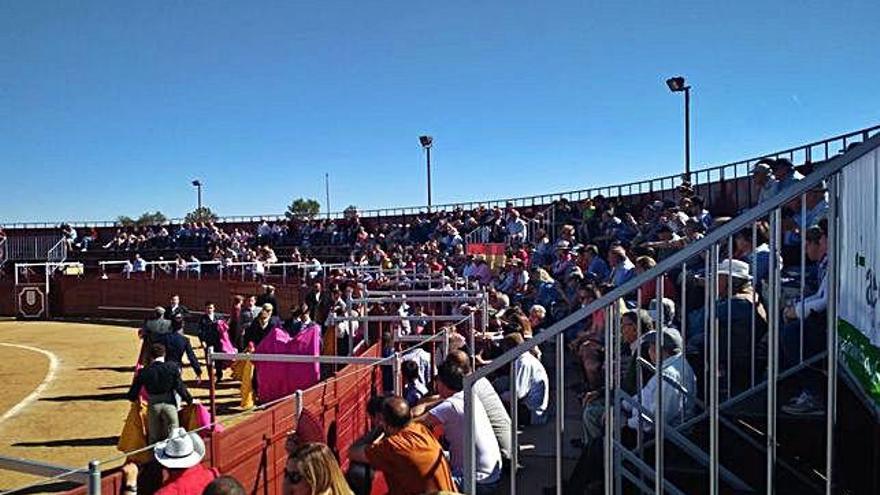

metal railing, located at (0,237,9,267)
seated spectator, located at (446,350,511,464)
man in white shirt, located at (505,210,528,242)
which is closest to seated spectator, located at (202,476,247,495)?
seated spectator, located at (446,350,511,464)

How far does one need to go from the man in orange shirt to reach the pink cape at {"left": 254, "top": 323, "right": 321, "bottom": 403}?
18.8ft

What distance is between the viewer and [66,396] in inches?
564

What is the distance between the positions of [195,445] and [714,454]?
11.5 ft

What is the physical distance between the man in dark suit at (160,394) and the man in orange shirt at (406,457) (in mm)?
4741

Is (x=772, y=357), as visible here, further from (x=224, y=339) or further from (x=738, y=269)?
(x=224, y=339)

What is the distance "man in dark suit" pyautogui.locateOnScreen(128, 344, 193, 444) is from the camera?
8.82 meters

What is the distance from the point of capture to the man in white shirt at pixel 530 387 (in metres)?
7.08

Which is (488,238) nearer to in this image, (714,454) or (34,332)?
(34,332)

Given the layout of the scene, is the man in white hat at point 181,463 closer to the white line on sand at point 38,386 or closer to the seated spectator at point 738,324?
the seated spectator at point 738,324

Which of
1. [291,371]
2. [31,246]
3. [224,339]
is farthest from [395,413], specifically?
[31,246]

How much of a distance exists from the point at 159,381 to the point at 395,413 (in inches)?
204

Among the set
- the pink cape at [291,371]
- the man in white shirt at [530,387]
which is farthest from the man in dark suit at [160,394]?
the man in white shirt at [530,387]

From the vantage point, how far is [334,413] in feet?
25.4

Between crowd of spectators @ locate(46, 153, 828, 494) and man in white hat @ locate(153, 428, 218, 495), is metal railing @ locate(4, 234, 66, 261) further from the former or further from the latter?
man in white hat @ locate(153, 428, 218, 495)
